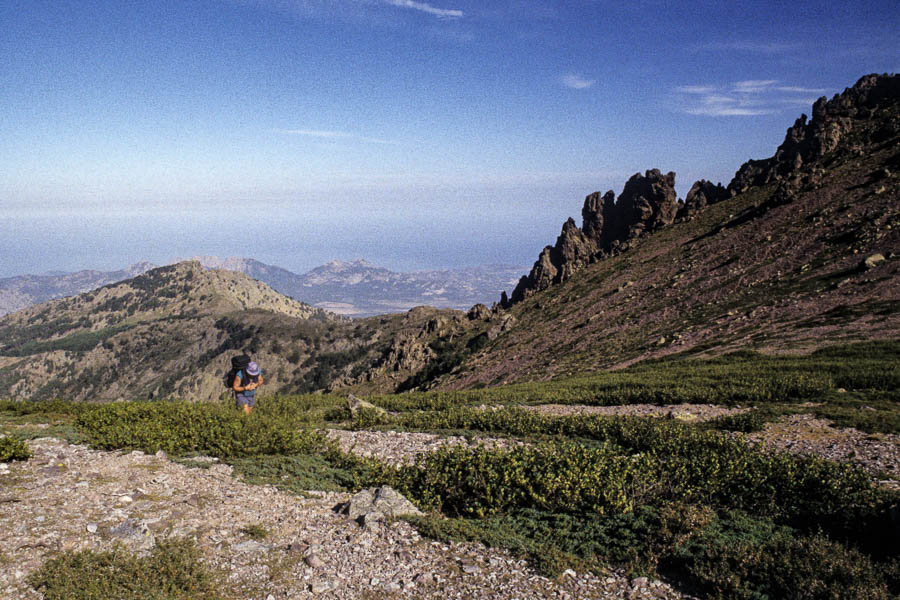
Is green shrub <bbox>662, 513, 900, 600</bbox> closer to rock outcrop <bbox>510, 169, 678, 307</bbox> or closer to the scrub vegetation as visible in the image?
the scrub vegetation

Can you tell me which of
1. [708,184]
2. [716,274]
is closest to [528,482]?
[716,274]

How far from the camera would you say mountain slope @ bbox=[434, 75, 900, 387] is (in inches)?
1162

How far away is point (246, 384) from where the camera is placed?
17.5m

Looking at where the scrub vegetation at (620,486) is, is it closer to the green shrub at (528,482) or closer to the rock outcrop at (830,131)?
the green shrub at (528,482)

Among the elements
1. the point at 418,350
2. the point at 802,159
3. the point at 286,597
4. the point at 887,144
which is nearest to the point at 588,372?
the point at 286,597

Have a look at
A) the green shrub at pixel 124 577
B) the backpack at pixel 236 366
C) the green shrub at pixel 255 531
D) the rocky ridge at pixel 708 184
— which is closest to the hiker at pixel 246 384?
the backpack at pixel 236 366

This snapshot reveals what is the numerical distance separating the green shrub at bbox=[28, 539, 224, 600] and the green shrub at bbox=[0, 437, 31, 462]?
517 centimetres

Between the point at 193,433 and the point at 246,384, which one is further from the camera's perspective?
the point at 246,384

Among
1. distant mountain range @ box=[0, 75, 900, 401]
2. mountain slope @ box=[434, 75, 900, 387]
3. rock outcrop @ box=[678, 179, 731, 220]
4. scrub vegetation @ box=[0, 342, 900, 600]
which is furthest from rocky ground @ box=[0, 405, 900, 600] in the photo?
rock outcrop @ box=[678, 179, 731, 220]

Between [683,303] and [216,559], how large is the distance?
41.8 metres

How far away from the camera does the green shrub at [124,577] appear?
220 inches

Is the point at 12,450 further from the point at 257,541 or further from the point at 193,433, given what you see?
the point at 257,541

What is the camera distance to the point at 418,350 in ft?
250

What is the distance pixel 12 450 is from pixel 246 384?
310 inches
